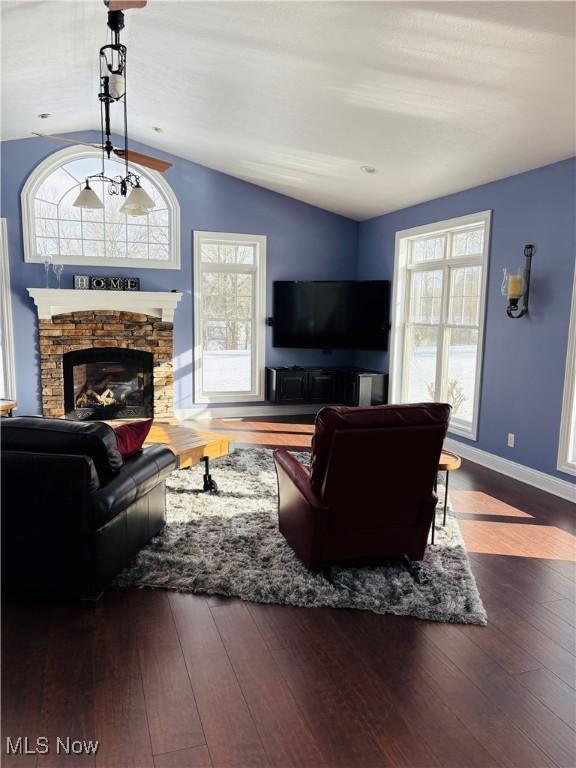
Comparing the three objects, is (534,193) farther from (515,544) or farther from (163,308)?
(163,308)

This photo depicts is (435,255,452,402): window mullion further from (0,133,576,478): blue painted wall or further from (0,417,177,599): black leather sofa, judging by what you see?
(0,417,177,599): black leather sofa

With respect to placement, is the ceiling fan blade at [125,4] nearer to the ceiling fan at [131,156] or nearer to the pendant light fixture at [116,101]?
the pendant light fixture at [116,101]

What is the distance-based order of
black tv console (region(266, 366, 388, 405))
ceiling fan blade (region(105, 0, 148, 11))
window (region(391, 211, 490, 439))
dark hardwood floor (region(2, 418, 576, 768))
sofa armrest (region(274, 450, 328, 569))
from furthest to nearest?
black tv console (region(266, 366, 388, 405)) < window (region(391, 211, 490, 439)) < sofa armrest (region(274, 450, 328, 569)) < ceiling fan blade (region(105, 0, 148, 11)) < dark hardwood floor (region(2, 418, 576, 768))

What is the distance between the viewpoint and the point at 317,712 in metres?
2.01

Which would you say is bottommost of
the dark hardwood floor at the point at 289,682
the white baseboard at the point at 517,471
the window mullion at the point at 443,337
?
the dark hardwood floor at the point at 289,682

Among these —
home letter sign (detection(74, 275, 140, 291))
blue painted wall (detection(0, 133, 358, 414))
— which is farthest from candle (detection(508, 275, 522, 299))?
home letter sign (detection(74, 275, 140, 291))

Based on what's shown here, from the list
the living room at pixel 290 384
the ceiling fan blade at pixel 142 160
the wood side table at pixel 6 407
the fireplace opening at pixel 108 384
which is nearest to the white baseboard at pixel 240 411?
the living room at pixel 290 384

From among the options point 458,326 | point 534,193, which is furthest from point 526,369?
point 534,193

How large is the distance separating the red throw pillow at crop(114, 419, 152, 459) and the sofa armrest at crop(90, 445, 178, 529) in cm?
5

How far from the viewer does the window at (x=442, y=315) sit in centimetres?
555

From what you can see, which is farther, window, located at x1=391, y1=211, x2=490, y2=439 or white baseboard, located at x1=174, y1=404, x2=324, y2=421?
white baseboard, located at x1=174, y1=404, x2=324, y2=421

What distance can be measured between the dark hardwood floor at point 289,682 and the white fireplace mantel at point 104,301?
4.49m

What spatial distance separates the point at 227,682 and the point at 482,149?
14.5 ft

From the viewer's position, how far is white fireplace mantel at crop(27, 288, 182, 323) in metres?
6.40
